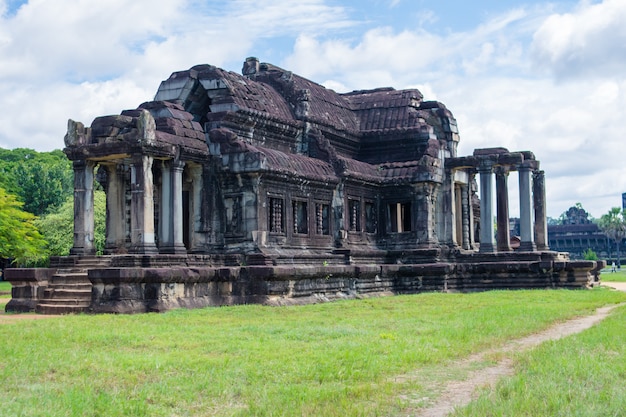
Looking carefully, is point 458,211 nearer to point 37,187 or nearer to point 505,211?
point 505,211

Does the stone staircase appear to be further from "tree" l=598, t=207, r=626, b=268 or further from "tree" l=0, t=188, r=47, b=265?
"tree" l=598, t=207, r=626, b=268

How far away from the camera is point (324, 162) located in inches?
1045

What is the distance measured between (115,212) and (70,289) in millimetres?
3814

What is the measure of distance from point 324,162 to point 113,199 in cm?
726

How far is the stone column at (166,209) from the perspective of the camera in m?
21.2

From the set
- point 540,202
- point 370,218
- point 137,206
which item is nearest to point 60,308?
point 137,206

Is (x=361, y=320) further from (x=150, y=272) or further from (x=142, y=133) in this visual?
(x=142, y=133)

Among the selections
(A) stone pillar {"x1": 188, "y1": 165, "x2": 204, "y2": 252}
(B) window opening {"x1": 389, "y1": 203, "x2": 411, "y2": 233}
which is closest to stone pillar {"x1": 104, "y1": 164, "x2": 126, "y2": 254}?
(A) stone pillar {"x1": 188, "y1": 165, "x2": 204, "y2": 252}

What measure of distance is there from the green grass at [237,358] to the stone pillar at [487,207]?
11465 mm

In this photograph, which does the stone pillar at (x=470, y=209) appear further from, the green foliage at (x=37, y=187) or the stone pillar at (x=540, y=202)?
the green foliage at (x=37, y=187)

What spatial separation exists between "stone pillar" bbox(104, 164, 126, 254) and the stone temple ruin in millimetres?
35

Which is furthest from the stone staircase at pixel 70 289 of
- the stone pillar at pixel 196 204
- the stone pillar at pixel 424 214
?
the stone pillar at pixel 424 214

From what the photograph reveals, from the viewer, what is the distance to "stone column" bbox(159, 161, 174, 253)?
21172mm

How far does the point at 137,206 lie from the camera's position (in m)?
19.6
